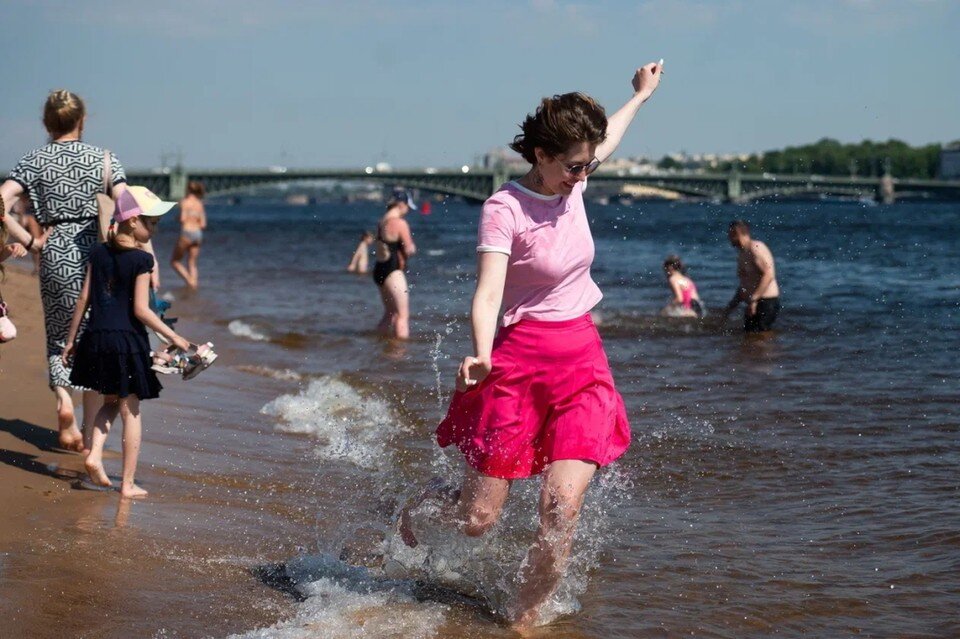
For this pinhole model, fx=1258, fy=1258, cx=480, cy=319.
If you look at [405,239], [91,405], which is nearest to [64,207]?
[91,405]

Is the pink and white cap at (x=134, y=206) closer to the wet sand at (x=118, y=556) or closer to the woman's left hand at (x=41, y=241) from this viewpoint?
the woman's left hand at (x=41, y=241)

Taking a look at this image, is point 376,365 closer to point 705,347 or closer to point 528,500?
point 705,347

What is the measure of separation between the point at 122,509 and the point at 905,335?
34.9 ft

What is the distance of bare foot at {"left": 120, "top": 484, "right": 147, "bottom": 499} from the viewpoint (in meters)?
5.73

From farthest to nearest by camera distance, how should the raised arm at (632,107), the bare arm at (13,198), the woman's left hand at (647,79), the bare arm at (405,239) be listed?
1. the bare arm at (405,239)
2. the bare arm at (13,198)
3. the woman's left hand at (647,79)
4. the raised arm at (632,107)

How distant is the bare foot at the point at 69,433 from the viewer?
659cm

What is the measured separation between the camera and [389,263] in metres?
13.1

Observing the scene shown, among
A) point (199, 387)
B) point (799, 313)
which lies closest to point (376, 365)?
point (199, 387)

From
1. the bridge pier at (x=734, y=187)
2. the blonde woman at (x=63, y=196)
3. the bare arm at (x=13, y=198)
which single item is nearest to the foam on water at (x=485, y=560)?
the blonde woman at (x=63, y=196)

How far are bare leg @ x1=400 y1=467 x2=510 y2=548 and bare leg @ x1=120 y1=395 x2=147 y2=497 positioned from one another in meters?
1.76

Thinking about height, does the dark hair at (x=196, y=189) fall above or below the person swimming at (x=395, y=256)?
above

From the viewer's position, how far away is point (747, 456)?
7418 mm

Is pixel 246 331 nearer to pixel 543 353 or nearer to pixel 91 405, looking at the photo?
pixel 91 405

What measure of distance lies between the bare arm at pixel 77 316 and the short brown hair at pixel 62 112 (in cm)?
82
